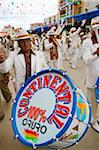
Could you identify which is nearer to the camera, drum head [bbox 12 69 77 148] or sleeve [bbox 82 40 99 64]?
drum head [bbox 12 69 77 148]

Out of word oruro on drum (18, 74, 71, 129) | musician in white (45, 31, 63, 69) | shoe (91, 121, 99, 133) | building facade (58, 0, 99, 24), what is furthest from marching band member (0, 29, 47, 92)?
building facade (58, 0, 99, 24)

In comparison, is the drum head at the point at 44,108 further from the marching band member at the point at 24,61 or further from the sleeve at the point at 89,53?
the sleeve at the point at 89,53

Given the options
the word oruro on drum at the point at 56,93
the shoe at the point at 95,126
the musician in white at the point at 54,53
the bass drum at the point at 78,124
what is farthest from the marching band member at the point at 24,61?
the musician in white at the point at 54,53

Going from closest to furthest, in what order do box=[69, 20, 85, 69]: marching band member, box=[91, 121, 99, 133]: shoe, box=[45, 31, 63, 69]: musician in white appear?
box=[91, 121, 99, 133]: shoe → box=[45, 31, 63, 69]: musician in white → box=[69, 20, 85, 69]: marching band member

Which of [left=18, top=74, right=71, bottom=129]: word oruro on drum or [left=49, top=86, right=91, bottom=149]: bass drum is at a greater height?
[left=18, top=74, right=71, bottom=129]: word oruro on drum

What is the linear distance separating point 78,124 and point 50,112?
27 centimetres

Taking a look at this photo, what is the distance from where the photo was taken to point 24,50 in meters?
3.21

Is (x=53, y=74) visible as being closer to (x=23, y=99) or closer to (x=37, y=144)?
(x=23, y=99)

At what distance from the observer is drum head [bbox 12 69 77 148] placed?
2.45 m

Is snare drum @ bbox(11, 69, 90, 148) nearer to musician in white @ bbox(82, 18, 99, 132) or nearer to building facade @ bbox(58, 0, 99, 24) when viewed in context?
musician in white @ bbox(82, 18, 99, 132)

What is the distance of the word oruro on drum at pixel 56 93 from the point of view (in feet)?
8.14

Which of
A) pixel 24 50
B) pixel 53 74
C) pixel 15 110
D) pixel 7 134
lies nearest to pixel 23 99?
pixel 15 110

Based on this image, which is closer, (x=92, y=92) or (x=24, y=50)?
(x=24, y=50)

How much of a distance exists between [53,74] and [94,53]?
902 millimetres
